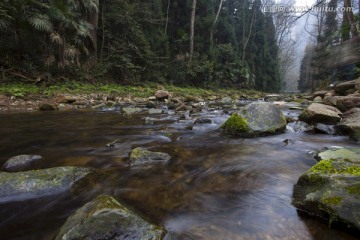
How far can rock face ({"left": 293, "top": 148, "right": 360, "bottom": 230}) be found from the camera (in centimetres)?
138

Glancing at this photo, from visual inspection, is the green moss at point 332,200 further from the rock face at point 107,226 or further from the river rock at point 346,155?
the rock face at point 107,226

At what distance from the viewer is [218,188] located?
2035 mm

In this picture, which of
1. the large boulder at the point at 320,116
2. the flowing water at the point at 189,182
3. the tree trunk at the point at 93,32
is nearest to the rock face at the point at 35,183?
the flowing water at the point at 189,182

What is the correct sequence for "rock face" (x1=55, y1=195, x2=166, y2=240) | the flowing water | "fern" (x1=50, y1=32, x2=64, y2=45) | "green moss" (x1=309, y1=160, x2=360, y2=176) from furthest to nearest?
"fern" (x1=50, y1=32, x2=64, y2=45)
"green moss" (x1=309, y1=160, x2=360, y2=176)
the flowing water
"rock face" (x1=55, y1=195, x2=166, y2=240)

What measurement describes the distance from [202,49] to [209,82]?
360 cm

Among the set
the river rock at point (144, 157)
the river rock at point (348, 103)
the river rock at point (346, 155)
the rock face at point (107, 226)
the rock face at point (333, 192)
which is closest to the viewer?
the rock face at point (107, 226)

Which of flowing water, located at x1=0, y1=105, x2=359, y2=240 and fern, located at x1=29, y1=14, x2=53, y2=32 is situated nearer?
flowing water, located at x1=0, y1=105, x2=359, y2=240

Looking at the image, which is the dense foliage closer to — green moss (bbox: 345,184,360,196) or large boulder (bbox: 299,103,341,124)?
large boulder (bbox: 299,103,341,124)

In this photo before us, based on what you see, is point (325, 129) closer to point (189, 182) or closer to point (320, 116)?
point (320, 116)

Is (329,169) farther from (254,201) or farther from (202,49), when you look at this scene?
(202,49)

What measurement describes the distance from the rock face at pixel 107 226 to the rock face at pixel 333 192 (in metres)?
0.95

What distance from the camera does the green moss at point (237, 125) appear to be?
3.88 m

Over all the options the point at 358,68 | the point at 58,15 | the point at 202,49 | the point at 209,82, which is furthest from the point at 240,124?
the point at 202,49

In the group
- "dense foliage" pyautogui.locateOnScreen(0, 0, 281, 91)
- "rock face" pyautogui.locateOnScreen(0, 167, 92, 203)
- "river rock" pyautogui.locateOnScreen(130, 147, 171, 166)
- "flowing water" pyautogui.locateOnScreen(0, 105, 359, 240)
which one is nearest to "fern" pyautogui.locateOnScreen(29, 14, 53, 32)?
"dense foliage" pyautogui.locateOnScreen(0, 0, 281, 91)
